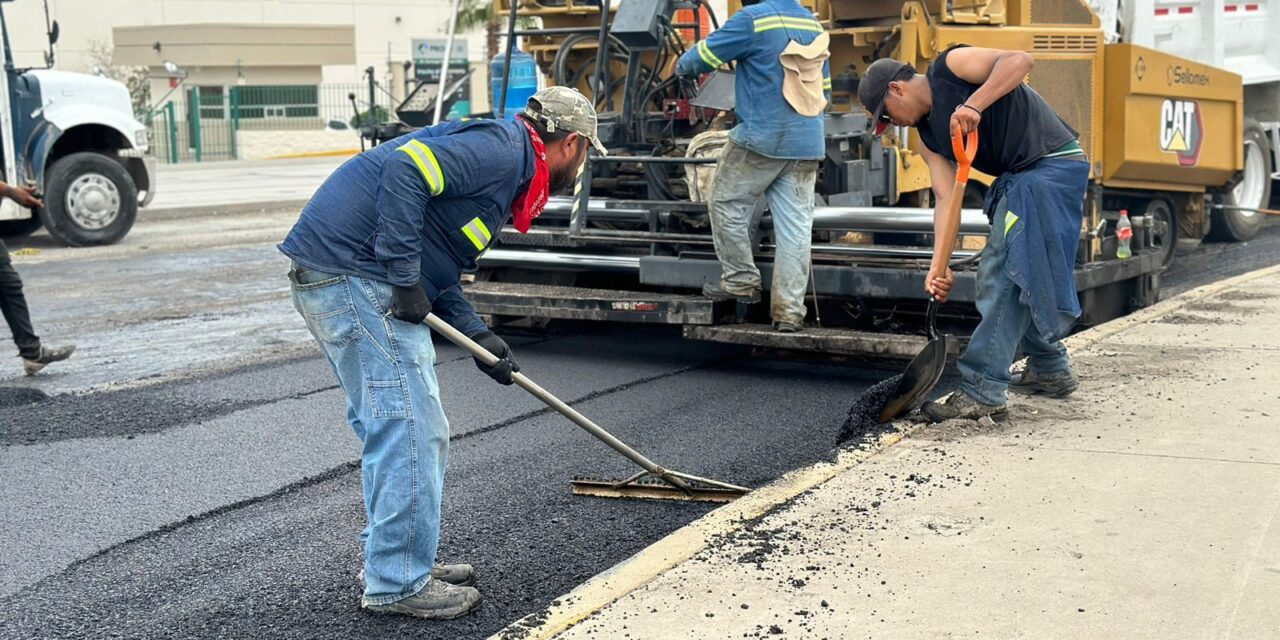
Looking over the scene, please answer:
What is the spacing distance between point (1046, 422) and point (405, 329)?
280cm

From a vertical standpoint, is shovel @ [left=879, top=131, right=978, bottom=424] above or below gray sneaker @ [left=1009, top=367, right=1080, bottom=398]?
above

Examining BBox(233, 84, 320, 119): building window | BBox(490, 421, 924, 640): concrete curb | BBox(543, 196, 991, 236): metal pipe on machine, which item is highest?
BBox(233, 84, 320, 119): building window

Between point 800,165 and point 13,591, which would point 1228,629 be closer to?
point 13,591

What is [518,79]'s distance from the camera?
9102 mm

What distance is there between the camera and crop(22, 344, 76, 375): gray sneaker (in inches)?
300

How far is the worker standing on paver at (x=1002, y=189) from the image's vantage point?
5.46 m

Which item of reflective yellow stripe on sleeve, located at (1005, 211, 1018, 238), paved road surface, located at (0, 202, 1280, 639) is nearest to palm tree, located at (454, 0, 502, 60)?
paved road surface, located at (0, 202, 1280, 639)

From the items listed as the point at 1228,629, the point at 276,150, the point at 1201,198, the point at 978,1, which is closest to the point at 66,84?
the point at 978,1

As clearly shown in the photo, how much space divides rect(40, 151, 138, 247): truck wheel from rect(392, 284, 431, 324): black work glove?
451 inches

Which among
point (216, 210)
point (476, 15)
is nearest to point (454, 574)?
point (216, 210)

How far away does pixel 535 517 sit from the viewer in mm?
4867

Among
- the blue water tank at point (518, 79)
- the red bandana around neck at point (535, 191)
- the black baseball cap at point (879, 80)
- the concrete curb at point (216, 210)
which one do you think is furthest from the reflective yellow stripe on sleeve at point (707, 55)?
the concrete curb at point (216, 210)

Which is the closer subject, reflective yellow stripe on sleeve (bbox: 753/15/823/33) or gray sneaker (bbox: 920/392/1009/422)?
gray sneaker (bbox: 920/392/1009/422)

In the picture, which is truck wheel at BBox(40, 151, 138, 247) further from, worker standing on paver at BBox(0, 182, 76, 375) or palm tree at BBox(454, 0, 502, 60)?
palm tree at BBox(454, 0, 502, 60)
